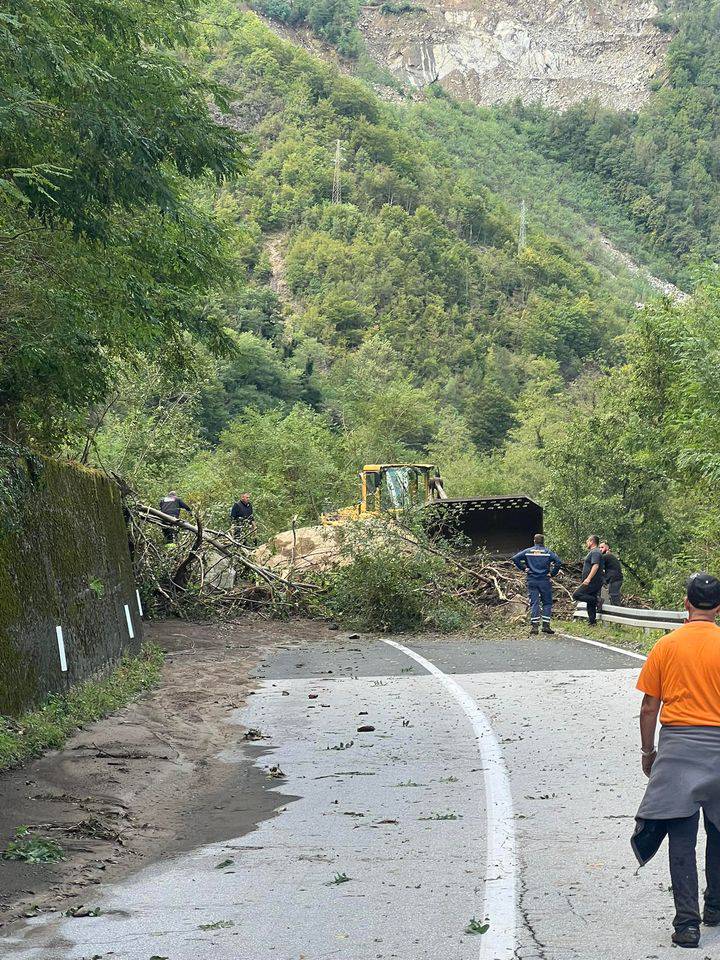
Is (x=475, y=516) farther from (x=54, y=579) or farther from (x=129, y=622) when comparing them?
(x=54, y=579)

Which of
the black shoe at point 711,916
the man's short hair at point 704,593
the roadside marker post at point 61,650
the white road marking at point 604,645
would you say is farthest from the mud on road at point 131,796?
the white road marking at point 604,645

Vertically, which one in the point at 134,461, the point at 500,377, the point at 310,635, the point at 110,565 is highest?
the point at 500,377

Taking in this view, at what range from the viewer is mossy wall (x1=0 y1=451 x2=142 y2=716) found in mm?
10945

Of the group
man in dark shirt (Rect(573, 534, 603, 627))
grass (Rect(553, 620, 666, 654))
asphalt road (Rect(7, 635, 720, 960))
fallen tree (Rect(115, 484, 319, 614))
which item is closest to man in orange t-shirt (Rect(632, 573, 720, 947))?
asphalt road (Rect(7, 635, 720, 960))

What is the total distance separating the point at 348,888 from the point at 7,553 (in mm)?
6083

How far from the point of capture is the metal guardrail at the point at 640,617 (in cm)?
2031

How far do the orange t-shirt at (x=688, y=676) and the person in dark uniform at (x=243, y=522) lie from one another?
20016 mm

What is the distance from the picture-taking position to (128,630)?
17.2 meters

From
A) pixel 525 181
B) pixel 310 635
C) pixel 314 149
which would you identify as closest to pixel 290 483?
pixel 310 635

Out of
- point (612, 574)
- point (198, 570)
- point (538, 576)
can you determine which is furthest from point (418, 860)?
point (612, 574)

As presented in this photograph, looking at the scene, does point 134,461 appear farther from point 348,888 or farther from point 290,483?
point 348,888

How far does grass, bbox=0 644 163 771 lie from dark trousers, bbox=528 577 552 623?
870cm

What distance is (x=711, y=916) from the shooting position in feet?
17.4

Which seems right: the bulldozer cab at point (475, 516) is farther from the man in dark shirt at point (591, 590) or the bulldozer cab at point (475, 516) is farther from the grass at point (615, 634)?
the grass at point (615, 634)
